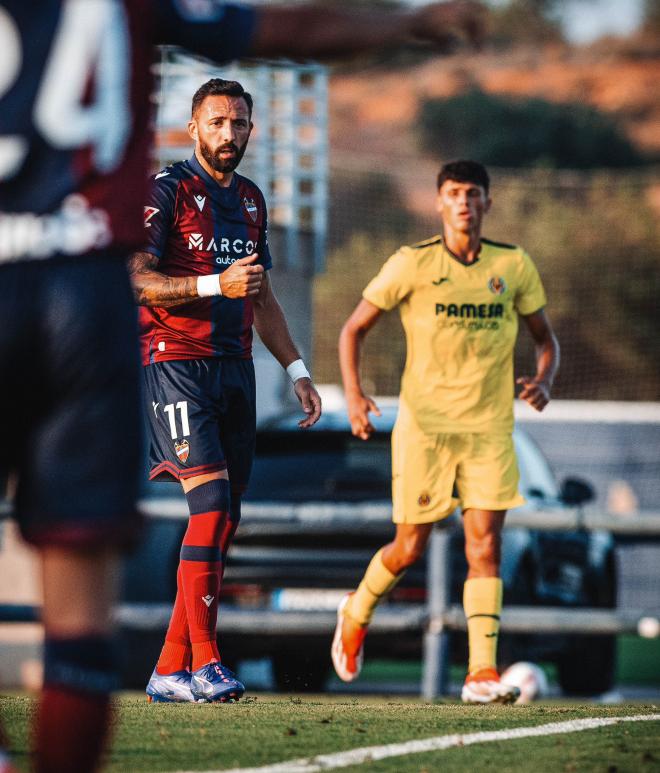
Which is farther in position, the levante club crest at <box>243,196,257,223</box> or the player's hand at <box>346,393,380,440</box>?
the player's hand at <box>346,393,380,440</box>

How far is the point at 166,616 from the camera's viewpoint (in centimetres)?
904

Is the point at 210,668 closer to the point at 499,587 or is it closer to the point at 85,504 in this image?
the point at 499,587

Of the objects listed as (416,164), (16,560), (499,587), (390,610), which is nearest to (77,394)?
(499,587)

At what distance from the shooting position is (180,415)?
6.20 meters

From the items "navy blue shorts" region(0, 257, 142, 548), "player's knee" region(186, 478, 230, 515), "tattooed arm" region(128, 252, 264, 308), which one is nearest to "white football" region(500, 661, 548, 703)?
"player's knee" region(186, 478, 230, 515)

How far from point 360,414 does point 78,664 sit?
4494 mm

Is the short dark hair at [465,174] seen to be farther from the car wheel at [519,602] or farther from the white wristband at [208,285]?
the car wheel at [519,602]

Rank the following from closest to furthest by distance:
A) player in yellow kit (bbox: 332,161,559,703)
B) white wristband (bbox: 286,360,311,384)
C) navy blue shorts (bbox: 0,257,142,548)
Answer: navy blue shorts (bbox: 0,257,142,548)
white wristband (bbox: 286,360,311,384)
player in yellow kit (bbox: 332,161,559,703)

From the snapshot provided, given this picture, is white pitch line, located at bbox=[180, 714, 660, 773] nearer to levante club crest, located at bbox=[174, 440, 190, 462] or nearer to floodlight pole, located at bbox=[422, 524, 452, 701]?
levante club crest, located at bbox=[174, 440, 190, 462]

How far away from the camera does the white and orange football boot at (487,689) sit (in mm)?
6766

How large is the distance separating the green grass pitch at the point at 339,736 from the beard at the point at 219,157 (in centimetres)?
204

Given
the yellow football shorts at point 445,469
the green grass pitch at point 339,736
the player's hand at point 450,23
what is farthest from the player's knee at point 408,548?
the player's hand at point 450,23

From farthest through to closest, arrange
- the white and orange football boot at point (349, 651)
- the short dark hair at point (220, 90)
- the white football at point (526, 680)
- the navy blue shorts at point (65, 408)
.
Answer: the white football at point (526, 680)
the white and orange football boot at point (349, 651)
the short dark hair at point (220, 90)
the navy blue shorts at point (65, 408)

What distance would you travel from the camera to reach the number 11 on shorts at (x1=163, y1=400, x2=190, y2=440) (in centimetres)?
618
